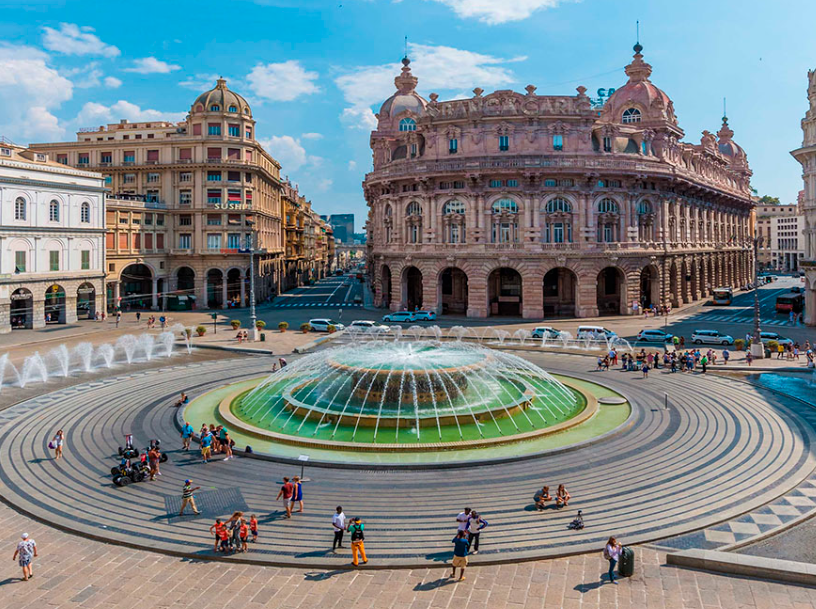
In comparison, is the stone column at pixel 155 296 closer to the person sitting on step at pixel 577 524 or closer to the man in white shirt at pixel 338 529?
the man in white shirt at pixel 338 529

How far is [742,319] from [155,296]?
69582 millimetres

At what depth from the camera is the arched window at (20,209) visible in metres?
57.6

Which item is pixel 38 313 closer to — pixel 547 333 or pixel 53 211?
pixel 53 211

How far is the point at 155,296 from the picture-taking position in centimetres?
7694

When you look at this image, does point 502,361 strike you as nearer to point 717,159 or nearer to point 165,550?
point 165,550

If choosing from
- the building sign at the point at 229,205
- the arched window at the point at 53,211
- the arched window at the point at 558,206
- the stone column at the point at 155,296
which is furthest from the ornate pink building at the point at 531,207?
the arched window at the point at 53,211

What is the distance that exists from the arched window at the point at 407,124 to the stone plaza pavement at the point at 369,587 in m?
79.4

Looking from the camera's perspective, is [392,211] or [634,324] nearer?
[634,324]

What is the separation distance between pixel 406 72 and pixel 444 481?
288 ft

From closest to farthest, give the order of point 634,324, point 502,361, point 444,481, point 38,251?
1. point 444,481
2. point 502,361
3. point 38,251
4. point 634,324

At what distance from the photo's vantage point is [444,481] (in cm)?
2158

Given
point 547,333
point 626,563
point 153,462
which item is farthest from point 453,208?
point 626,563

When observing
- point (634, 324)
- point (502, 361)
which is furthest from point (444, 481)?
point (634, 324)

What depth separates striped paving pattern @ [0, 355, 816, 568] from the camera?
1739cm
